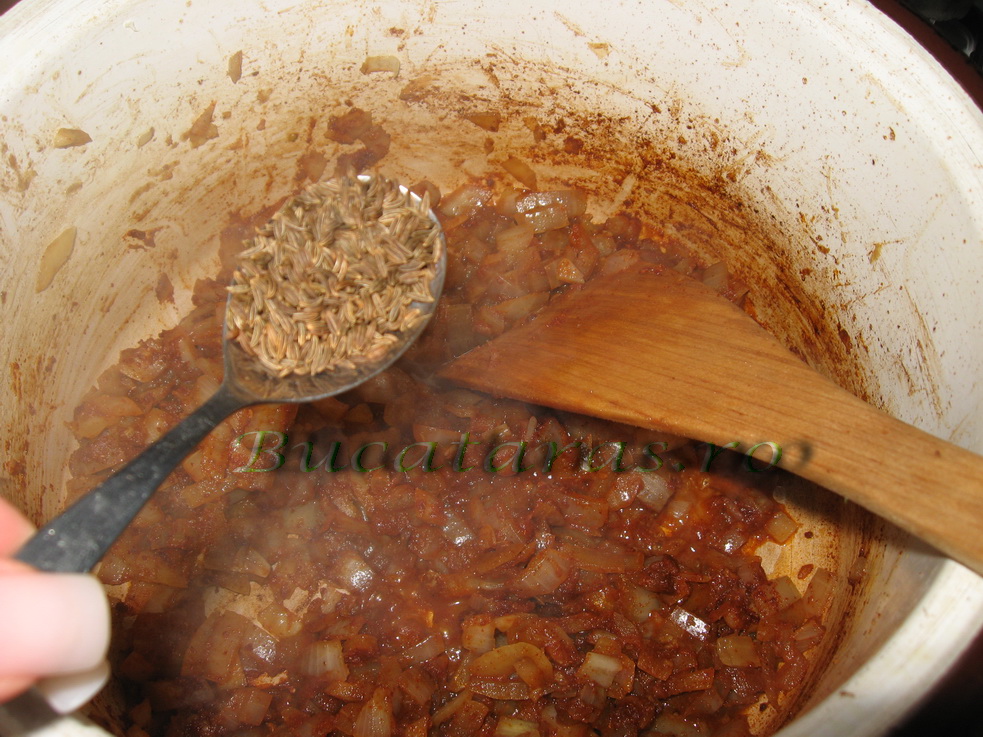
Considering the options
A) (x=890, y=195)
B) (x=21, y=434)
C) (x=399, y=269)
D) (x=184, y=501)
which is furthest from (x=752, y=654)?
(x=21, y=434)

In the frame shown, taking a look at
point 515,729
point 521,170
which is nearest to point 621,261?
point 521,170

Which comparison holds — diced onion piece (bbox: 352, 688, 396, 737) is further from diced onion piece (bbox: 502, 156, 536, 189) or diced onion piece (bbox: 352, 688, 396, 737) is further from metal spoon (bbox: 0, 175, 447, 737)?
diced onion piece (bbox: 502, 156, 536, 189)

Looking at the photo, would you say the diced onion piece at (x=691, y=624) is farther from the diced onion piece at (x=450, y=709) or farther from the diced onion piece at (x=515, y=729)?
the diced onion piece at (x=450, y=709)

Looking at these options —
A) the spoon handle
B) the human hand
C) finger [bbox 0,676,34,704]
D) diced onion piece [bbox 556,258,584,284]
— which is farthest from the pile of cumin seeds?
finger [bbox 0,676,34,704]

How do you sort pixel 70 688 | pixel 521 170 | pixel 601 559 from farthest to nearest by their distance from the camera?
pixel 521 170, pixel 601 559, pixel 70 688

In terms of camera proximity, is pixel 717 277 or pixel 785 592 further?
pixel 717 277

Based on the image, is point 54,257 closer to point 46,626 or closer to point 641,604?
point 46,626
